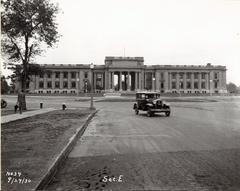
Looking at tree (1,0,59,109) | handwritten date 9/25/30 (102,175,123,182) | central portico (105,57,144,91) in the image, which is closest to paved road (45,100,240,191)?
handwritten date 9/25/30 (102,175,123,182)

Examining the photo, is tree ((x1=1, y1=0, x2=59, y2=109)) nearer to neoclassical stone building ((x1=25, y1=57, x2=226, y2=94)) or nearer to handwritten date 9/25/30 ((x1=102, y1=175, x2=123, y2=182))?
handwritten date 9/25/30 ((x1=102, y1=175, x2=123, y2=182))

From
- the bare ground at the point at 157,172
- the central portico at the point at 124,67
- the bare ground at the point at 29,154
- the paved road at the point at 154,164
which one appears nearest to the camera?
the bare ground at the point at 157,172

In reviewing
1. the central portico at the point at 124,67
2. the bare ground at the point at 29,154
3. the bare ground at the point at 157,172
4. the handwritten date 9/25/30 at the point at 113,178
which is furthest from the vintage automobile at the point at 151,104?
the central portico at the point at 124,67

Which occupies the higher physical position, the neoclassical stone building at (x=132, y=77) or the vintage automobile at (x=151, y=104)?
the neoclassical stone building at (x=132, y=77)

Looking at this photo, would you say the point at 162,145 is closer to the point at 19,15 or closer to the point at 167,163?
the point at 167,163

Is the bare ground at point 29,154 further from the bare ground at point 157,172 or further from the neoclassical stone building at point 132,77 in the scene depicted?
the neoclassical stone building at point 132,77

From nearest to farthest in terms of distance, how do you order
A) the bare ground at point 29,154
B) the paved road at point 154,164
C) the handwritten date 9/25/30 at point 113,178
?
the paved road at point 154,164, the bare ground at point 29,154, the handwritten date 9/25/30 at point 113,178

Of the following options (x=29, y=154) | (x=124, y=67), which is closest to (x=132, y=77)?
(x=124, y=67)
